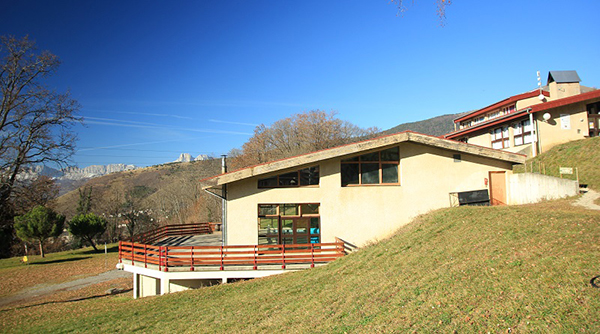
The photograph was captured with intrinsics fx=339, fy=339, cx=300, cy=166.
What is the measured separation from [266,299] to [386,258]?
4001 millimetres

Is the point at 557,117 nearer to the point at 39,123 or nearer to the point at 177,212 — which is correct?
the point at 39,123

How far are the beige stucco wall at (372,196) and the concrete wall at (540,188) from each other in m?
1.07

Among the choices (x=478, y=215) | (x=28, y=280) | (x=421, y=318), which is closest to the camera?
(x=421, y=318)

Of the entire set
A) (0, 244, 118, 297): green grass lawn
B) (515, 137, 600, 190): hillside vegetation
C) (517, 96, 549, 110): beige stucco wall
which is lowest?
(0, 244, 118, 297): green grass lawn

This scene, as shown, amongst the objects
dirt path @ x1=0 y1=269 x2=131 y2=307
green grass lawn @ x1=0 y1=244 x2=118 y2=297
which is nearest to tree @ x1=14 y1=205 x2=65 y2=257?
green grass lawn @ x1=0 y1=244 x2=118 y2=297

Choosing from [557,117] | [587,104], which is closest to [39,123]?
[557,117]

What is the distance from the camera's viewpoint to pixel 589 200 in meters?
14.3

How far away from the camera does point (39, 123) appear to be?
1828cm

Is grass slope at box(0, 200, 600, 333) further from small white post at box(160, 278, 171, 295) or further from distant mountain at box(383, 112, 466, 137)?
distant mountain at box(383, 112, 466, 137)

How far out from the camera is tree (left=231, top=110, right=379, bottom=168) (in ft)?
163

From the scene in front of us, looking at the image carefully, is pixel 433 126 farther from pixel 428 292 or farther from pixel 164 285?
pixel 428 292

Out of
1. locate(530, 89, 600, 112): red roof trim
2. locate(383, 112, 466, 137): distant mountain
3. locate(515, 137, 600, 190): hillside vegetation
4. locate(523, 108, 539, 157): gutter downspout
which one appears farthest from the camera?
locate(383, 112, 466, 137): distant mountain

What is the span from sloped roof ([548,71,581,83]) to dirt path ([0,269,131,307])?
3725cm

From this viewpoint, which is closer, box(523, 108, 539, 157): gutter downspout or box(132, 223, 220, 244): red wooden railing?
box(132, 223, 220, 244): red wooden railing
